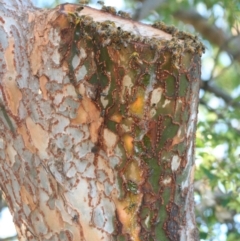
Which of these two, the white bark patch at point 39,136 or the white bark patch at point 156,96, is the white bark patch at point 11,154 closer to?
the white bark patch at point 39,136

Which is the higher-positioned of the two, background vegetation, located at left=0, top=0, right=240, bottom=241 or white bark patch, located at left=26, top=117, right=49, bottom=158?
background vegetation, located at left=0, top=0, right=240, bottom=241

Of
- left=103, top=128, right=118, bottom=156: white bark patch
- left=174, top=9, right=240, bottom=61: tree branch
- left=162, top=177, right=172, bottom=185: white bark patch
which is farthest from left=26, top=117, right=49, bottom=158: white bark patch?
left=174, top=9, right=240, bottom=61: tree branch

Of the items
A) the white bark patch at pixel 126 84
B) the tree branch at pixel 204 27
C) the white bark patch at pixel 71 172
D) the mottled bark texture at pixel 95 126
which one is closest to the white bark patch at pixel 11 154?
the mottled bark texture at pixel 95 126

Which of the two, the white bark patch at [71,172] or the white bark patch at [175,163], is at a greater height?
the white bark patch at [175,163]

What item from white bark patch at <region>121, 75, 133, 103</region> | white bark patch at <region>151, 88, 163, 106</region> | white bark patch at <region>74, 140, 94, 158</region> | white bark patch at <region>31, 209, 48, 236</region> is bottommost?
white bark patch at <region>31, 209, 48, 236</region>

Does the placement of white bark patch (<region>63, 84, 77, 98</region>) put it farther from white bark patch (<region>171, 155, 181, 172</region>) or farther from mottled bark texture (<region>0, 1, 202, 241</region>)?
white bark patch (<region>171, 155, 181, 172</region>)

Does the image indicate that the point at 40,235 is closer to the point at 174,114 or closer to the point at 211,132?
the point at 174,114

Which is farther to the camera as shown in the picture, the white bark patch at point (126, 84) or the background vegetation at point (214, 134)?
the background vegetation at point (214, 134)

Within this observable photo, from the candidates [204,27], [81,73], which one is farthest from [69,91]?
[204,27]
